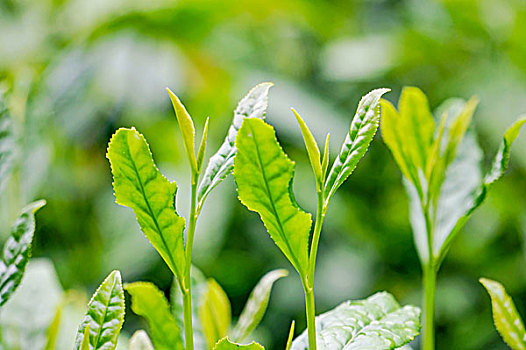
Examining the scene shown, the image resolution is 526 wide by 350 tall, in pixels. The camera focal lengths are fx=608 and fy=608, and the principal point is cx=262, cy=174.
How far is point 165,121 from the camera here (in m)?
1.13

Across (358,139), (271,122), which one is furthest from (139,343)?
(271,122)

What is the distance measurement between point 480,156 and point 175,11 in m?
0.80

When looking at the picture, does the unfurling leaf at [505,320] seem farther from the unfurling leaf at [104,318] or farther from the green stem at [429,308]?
the unfurling leaf at [104,318]

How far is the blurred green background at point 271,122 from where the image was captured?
94 centimetres

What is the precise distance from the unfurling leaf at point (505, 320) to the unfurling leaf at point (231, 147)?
0.44 ft

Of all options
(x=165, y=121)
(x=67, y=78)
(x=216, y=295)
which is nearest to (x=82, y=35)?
(x=67, y=78)

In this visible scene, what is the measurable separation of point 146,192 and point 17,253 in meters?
0.09

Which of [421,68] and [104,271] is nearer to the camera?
[104,271]

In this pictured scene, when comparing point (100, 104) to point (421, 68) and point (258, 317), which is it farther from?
point (258, 317)

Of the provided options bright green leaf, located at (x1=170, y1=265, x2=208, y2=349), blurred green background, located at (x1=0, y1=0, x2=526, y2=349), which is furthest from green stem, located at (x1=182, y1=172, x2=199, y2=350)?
blurred green background, located at (x1=0, y1=0, x2=526, y2=349)

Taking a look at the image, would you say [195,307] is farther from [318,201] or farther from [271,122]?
[271,122]

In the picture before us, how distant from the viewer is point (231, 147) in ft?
0.93

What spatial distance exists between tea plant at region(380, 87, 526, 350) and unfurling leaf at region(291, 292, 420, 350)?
0.02 m

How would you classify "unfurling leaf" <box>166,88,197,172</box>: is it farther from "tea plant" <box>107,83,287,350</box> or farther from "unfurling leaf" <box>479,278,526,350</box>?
"unfurling leaf" <box>479,278,526,350</box>
